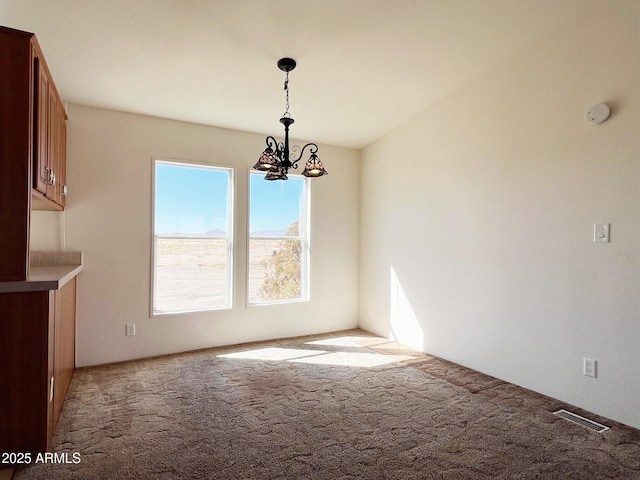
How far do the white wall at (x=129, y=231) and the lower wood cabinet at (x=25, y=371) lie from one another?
65.9 inches

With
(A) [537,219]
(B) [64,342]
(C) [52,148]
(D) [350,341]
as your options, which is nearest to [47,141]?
(C) [52,148]

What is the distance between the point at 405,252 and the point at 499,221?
4.26 feet

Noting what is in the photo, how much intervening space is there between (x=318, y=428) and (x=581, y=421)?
1878mm

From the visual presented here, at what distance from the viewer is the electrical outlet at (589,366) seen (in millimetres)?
2691

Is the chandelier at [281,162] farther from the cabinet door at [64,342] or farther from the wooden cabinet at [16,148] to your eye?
the cabinet door at [64,342]

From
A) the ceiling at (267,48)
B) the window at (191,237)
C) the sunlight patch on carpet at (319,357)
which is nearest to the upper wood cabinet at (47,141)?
the ceiling at (267,48)

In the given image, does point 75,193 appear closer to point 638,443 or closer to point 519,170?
point 519,170

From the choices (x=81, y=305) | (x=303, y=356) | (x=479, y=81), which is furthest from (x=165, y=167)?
(x=479, y=81)

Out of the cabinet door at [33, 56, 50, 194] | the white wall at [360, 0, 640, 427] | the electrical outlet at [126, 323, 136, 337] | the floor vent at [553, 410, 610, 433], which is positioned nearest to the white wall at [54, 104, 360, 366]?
the electrical outlet at [126, 323, 136, 337]

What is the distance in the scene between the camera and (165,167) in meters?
4.12

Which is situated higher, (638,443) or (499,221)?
(499,221)

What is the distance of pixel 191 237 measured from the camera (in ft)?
14.0

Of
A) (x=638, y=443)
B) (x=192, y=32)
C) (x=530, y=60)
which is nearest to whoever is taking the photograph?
(x=638, y=443)

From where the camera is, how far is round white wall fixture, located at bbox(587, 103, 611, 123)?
261cm
